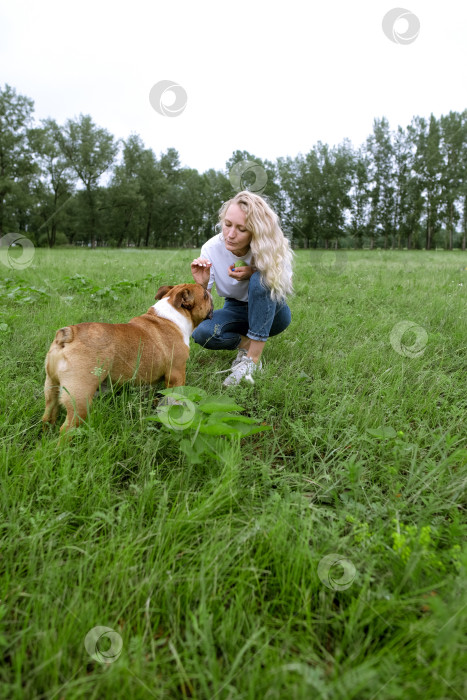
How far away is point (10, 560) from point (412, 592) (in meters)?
1.49

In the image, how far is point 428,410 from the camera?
279cm

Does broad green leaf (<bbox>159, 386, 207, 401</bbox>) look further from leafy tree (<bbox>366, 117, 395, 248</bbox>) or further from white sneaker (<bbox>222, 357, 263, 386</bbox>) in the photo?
leafy tree (<bbox>366, 117, 395, 248</bbox>)

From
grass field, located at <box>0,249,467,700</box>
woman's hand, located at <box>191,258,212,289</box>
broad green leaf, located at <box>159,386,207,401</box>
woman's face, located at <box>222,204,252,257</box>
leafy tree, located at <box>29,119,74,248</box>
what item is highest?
leafy tree, located at <box>29,119,74,248</box>

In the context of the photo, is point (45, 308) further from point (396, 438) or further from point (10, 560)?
point (396, 438)

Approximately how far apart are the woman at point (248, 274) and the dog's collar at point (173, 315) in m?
0.51

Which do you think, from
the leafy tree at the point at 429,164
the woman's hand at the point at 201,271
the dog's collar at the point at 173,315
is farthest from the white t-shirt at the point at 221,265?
the leafy tree at the point at 429,164

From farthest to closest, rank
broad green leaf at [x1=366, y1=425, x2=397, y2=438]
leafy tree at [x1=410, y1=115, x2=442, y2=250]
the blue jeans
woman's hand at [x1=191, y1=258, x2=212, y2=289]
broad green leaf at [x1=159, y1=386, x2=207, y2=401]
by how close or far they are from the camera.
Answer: leafy tree at [x1=410, y1=115, x2=442, y2=250] → woman's hand at [x1=191, y1=258, x2=212, y2=289] → the blue jeans → broad green leaf at [x1=366, y1=425, x2=397, y2=438] → broad green leaf at [x1=159, y1=386, x2=207, y2=401]

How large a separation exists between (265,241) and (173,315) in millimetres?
1170

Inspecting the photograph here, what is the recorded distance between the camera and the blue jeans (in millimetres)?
3727

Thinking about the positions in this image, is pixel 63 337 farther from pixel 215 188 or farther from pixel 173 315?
pixel 215 188

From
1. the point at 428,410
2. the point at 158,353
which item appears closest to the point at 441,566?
the point at 428,410

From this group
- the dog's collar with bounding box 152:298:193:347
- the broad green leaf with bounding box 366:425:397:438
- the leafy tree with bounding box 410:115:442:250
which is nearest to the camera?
the broad green leaf with bounding box 366:425:397:438

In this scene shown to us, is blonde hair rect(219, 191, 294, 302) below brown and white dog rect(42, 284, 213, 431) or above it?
above

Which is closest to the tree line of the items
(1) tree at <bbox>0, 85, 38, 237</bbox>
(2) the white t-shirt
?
(1) tree at <bbox>0, 85, 38, 237</bbox>
